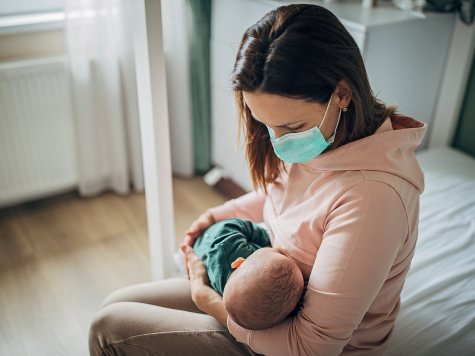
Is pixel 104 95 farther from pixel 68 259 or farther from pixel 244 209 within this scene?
pixel 244 209

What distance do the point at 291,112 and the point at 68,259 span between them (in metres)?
1.50

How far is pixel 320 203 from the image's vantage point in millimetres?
932

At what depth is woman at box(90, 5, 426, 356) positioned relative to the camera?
799 mm

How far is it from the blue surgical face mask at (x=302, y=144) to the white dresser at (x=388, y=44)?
1.49ft

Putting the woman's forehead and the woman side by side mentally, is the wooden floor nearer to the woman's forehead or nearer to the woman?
the woman

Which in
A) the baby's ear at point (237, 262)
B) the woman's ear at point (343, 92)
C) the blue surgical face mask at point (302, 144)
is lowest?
the baby's ear at point (237, 262)

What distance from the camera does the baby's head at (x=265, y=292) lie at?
0.88 m

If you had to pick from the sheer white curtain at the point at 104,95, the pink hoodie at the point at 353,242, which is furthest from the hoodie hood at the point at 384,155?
the sheer white curtain at the point at 104,95

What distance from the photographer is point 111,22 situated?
6.38 ft

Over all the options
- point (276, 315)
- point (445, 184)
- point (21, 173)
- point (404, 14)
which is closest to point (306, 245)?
point (276, 315)

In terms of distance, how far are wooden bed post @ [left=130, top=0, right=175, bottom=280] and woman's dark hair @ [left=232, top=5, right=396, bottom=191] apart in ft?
0.93

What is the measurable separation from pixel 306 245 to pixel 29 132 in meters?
1.60

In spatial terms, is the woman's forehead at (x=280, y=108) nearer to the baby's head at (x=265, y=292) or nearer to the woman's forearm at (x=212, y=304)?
the baby's head at (x=265, y=292)

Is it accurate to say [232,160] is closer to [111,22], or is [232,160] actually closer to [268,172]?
[111,22]
